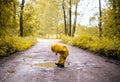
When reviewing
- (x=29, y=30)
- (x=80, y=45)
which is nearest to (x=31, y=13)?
(x=29, y=30)

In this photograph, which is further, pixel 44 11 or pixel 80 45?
pixel 44 11

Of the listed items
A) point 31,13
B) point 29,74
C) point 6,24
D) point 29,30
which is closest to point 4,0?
point 6,24

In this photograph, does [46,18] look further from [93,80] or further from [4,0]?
[93,80]

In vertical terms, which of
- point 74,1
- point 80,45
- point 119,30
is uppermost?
point 74,1

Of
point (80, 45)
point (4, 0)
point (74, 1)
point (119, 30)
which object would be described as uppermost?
point (74, 1)

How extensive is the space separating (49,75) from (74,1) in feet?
119

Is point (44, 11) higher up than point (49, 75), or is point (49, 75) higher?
point (44, 11)

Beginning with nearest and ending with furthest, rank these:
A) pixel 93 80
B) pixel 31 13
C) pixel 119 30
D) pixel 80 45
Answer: pixel 93 80, pixel 119 30, pixel 80 45, pixel 31 13

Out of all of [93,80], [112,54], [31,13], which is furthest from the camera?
[31,13]

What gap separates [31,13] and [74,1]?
36.0 ft

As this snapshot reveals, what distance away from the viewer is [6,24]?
1538 centimetres

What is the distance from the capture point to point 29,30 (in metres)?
39.8

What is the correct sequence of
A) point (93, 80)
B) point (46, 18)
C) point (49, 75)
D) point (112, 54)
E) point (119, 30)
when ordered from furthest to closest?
point (46, 18), point (119, 30), point (112, 54), point (49, 75), point (93, 80)

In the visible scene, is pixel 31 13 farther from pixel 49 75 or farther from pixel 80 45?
pixel 49 75
